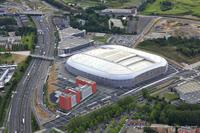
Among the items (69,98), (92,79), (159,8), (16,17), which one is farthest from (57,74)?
(159,8)

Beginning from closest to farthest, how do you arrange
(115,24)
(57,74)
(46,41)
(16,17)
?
(57,74), (46,41), (115,24), (16,17)

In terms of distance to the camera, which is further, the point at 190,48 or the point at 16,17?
the point at 16,17

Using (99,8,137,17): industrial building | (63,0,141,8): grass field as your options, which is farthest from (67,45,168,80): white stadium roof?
(63,0,141,8): grass field

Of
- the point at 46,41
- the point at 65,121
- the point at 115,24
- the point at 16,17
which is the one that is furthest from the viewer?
the point at 16,17

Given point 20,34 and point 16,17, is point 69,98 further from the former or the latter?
point 16,17

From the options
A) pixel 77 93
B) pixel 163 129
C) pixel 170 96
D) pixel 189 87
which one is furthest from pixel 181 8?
pixel 163 129

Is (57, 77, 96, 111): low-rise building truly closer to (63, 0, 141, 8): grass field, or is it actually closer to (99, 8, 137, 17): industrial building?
(99, 8, 137, 17): industrial building
